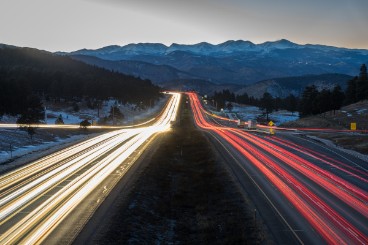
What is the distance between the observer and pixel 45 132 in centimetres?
8369

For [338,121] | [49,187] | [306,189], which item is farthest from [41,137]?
[338,121]

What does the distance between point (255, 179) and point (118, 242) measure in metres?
20.5

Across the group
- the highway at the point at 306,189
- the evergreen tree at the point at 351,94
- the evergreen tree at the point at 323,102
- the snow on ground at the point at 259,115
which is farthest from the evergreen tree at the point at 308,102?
the highway at the point at 306,189

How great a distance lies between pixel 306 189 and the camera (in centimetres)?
3669

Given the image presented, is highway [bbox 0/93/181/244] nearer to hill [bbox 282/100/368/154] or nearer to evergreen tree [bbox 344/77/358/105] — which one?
hill [bbox 282/100/368/154]

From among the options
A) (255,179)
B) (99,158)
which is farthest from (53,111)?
(255,179)

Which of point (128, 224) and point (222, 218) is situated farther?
point (222, 218)

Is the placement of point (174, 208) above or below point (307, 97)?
below

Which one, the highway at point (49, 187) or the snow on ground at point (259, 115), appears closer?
the highway at point (49, 187)

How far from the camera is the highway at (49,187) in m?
26.0

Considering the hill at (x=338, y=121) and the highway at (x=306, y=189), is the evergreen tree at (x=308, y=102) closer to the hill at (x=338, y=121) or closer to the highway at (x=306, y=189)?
the hill at (x=338, y=121)

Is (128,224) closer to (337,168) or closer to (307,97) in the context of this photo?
(337,168)

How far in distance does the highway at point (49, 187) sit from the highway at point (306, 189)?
555 inches

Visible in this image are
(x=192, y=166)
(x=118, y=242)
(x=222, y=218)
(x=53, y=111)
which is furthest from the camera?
Result: (x=53, y=111)
